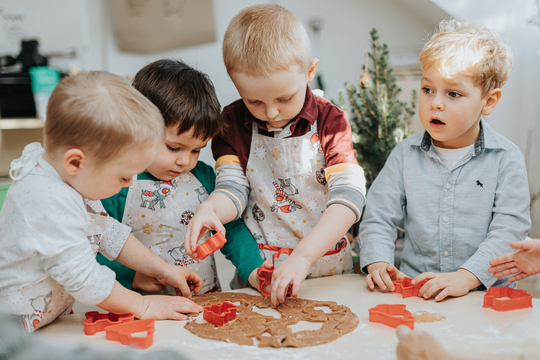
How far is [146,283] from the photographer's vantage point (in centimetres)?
100

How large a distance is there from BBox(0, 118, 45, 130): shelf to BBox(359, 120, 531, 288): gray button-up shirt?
2.21 meters

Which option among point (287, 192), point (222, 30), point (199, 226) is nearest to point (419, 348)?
point (199, 226)

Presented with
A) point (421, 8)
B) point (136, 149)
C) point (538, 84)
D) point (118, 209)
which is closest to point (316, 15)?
point (421, 8)

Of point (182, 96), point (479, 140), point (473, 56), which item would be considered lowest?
point (479, 140)

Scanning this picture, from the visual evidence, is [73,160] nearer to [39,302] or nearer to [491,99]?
[39,302]

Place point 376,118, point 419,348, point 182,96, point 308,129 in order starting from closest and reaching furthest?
point 419,348 < point 182,96 < point 308,129 < point 376,118

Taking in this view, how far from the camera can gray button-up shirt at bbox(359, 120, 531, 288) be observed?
3.31 feet

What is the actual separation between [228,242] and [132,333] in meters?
0.42

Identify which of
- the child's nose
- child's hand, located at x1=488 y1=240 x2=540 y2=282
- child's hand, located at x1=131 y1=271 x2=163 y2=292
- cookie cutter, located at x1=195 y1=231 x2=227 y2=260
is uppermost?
the child's nose

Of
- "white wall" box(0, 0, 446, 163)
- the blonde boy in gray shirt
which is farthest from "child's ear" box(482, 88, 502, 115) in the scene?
"white wall" box(0, 0, 446, 163)

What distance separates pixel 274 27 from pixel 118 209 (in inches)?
23.4

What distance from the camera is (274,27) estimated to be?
0.99 metres

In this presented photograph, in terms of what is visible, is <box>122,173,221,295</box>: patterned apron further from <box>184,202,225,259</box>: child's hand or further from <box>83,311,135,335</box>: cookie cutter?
<box>83,311,135,335</box>: cookie cutter

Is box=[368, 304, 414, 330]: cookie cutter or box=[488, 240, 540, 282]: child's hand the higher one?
box=[488, 240, 540, 282]: child's hand
